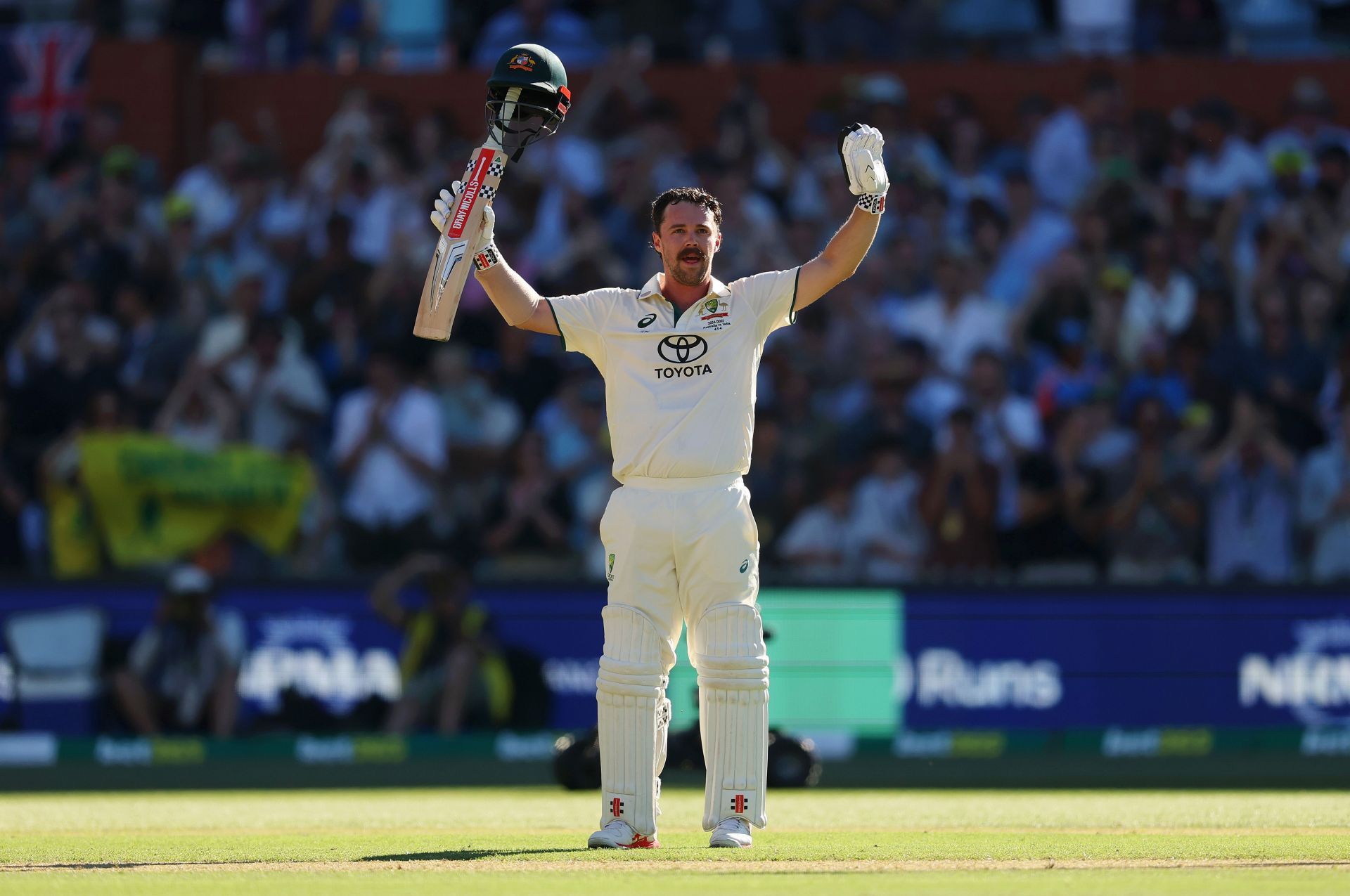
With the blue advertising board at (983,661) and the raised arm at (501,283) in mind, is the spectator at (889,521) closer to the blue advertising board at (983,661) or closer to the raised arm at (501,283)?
the blue advertising board at (983,661)

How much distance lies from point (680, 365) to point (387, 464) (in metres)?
8.17

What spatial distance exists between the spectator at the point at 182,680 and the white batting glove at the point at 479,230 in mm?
7401

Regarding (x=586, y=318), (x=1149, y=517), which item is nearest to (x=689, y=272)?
(x=586, y=318)

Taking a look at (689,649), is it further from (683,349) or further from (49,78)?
(49,78)

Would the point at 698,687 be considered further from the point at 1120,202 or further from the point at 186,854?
the point at 1120,202

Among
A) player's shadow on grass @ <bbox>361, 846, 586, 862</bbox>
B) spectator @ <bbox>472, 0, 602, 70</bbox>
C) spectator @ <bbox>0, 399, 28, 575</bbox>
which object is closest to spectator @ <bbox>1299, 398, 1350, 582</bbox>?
spectator @ <bbox>472, 0, 602, 70</bbox>

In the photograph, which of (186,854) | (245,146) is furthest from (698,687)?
(245,146)

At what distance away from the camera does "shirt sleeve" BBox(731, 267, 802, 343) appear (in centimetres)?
793

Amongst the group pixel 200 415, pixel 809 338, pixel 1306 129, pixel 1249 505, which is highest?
pixel 1306 129

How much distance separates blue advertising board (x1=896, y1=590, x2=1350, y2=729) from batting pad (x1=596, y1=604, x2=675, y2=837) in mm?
7312

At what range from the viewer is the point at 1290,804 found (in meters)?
10.1

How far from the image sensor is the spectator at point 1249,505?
1510 centimetres

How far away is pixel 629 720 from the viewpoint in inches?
301

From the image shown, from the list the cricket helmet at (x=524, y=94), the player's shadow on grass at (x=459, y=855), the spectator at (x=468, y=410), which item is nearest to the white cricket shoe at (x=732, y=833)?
the player's shadow on grass at (x=459, y=855)
